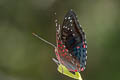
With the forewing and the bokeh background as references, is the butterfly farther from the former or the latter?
the bokeh background

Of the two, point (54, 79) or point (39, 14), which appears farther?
point (39, 14)

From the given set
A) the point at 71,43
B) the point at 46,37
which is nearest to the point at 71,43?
the point at 71,43

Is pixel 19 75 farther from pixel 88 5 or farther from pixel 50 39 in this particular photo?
pixel 88 5

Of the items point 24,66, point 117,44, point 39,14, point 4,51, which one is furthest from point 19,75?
point 117,44

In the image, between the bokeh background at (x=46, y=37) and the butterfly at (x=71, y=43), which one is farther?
the bokeh background at (x=46, y=37)

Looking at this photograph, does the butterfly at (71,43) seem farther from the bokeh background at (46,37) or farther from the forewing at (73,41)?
the bokeh background at (46,37)

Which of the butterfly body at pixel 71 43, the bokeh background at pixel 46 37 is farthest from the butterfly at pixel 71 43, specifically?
the bokeh background at pixel 46 37

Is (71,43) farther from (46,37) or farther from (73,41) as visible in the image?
(46,37)

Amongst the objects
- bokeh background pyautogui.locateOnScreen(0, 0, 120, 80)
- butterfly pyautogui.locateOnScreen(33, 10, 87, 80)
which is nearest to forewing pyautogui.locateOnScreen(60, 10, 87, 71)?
butterfly pyautogui.locateOnScreen(33, 10, 87, 80)
